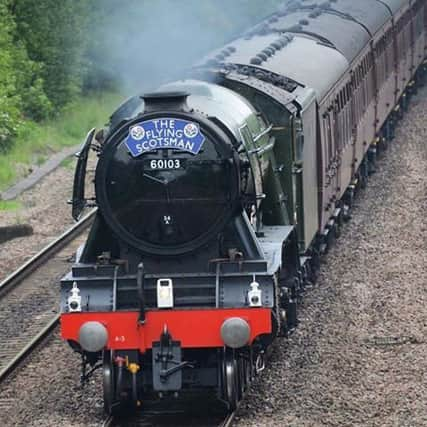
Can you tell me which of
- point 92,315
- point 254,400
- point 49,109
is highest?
point 49,109

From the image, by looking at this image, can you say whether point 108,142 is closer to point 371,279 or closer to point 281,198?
point 281,198

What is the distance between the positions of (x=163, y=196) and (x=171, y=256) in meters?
0.51

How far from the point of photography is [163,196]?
380 inches

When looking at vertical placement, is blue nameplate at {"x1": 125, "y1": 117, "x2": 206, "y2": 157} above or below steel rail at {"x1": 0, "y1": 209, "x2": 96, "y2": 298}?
above

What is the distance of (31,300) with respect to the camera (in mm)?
14164

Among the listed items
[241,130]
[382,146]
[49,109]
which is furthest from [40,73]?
[241,130]

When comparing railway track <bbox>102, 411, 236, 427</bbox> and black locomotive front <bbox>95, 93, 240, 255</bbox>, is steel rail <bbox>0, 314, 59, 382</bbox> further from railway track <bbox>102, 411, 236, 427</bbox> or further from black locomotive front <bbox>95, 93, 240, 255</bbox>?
black locomotive front <bbox>95, 93, 240, 255</bbox>

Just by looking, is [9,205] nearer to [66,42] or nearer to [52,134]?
[52,134]

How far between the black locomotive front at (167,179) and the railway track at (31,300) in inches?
97.6

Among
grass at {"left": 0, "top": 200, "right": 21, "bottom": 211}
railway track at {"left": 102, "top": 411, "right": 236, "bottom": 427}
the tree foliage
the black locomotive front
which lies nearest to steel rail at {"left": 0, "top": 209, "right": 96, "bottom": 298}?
grass at {"left": 0, "top": 200, "right": 21, "bottom": 211}

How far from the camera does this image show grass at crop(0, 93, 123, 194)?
2314cm

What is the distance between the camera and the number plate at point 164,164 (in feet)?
31.4

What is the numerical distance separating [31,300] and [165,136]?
204 inches

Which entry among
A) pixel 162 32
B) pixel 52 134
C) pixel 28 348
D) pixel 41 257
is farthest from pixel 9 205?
pixel 28 348
